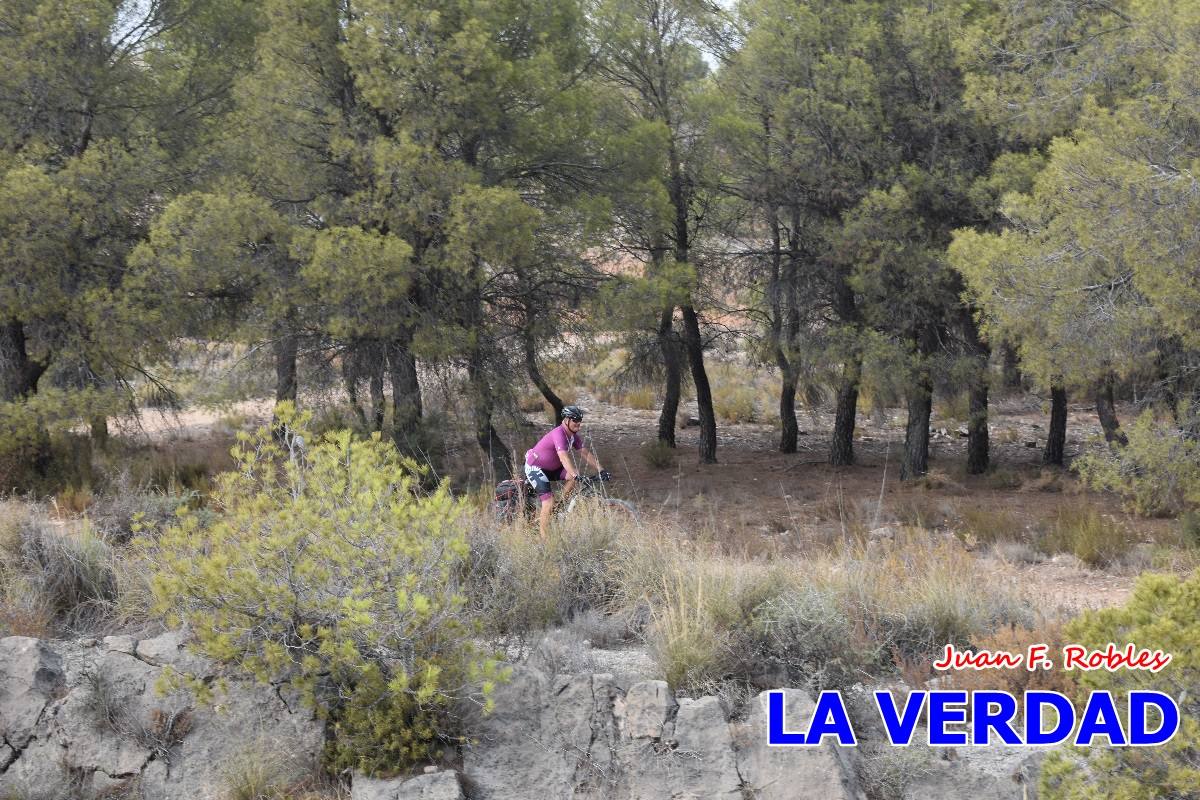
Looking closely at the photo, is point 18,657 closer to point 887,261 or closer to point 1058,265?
point 1058,265

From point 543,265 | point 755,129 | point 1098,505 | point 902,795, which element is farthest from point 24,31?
point 1098,505

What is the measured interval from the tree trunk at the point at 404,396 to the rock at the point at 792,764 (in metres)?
10.7

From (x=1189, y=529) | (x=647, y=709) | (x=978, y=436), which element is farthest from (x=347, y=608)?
(x=978, y=436)

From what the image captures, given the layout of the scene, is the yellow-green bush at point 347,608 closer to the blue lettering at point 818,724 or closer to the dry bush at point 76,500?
the blue lettering at point 818,724

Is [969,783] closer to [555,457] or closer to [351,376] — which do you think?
[555,457]

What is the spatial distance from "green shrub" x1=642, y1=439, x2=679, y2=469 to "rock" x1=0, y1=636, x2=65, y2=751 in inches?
586

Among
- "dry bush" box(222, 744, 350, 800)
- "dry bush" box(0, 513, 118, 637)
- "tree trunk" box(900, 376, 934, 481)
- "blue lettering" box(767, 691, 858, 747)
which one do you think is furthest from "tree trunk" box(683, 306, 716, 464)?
"dry bush" box(222, 744, 350, 800)

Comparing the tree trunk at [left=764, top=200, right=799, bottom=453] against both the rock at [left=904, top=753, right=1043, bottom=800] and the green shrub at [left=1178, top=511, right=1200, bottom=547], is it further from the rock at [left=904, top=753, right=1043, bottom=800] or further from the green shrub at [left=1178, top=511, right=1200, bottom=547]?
the rock at [left=904, top=753, right=1043, bottom=800]

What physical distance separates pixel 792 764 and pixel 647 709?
0.84 m

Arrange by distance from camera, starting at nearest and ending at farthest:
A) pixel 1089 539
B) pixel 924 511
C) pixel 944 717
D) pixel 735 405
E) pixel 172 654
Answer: pixel 944 717
pixel 172 654
pixel 1089 539
pixel 924 511
pixel 735 405

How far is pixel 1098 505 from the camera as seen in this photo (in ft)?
54.1

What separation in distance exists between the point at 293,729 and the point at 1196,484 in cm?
946

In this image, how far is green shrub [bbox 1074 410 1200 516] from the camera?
1195cm

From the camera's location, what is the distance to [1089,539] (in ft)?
41.5
